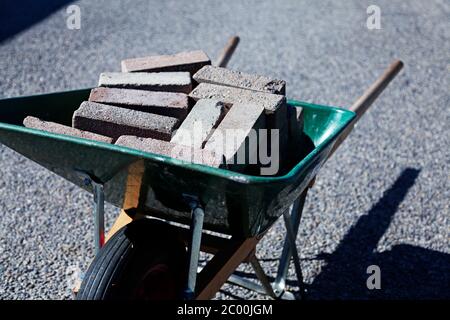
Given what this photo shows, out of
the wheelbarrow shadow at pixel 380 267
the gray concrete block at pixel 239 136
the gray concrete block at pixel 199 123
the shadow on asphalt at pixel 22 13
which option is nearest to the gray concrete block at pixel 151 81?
the gray concrete block at pixel 199 123

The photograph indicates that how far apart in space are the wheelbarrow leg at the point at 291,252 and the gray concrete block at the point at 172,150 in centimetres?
83

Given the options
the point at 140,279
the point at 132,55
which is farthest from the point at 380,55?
the point at 140,279

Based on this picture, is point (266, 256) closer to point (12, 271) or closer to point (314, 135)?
point (314, 135)

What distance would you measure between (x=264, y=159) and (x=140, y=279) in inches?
25.5

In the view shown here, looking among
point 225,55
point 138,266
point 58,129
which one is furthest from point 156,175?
point 225,55

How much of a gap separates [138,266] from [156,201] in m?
0.29

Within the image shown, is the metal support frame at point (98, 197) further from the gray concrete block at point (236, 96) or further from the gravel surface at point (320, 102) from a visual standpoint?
the gravel surface at point (320, 102)

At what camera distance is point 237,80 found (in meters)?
2.83

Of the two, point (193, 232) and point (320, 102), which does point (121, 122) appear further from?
point (320, 102)

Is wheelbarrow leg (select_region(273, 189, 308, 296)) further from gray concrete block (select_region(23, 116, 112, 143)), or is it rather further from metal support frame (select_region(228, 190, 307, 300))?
gray concrete block (select_region(23, 116, 112, 143))

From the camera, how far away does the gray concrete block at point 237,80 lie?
281 centimetres

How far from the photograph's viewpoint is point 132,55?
5.89 m

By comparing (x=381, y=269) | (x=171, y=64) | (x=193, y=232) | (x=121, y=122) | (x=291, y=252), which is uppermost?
(x=171, y=64)
